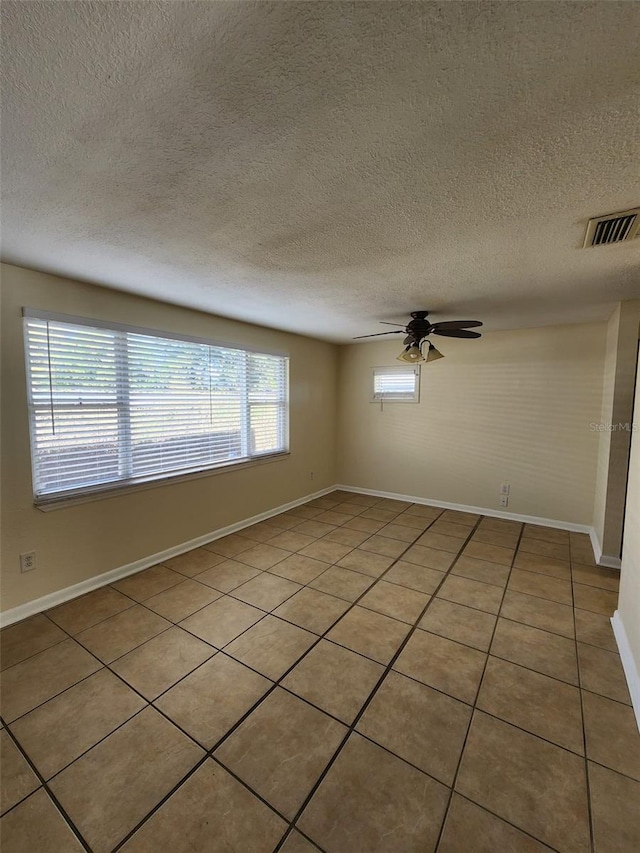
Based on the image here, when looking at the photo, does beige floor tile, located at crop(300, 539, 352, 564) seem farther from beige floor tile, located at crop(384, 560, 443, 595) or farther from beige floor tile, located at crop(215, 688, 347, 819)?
beige floor tile, located at crop(215, 688, 347, 819)

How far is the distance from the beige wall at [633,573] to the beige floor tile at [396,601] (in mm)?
1138

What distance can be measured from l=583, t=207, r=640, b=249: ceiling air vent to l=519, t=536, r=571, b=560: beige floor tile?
8.99 ft

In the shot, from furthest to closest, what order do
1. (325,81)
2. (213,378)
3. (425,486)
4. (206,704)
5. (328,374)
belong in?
(328,374) < (425,486) < (213,378) < (206,704) < (325,81)

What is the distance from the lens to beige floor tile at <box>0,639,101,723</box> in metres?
1.73

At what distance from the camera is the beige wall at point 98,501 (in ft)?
7.64

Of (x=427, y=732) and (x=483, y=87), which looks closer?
(x=483, y=87)

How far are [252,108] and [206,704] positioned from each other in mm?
2414

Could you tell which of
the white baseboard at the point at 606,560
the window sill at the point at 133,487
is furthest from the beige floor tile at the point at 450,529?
the window sill at the point at 133,487

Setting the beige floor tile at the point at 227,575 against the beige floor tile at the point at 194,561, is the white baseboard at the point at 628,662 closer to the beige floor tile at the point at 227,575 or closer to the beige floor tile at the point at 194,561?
the beige floor tile at the point at 227,575

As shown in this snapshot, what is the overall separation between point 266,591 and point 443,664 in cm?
133

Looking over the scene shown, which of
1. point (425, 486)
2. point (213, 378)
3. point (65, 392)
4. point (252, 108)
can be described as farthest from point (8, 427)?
point (425, 486)

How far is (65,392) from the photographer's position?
8.36 ft

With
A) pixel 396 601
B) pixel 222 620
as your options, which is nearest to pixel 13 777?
pixel 222 620

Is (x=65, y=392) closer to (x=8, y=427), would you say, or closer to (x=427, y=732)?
(x=8, y=427)
